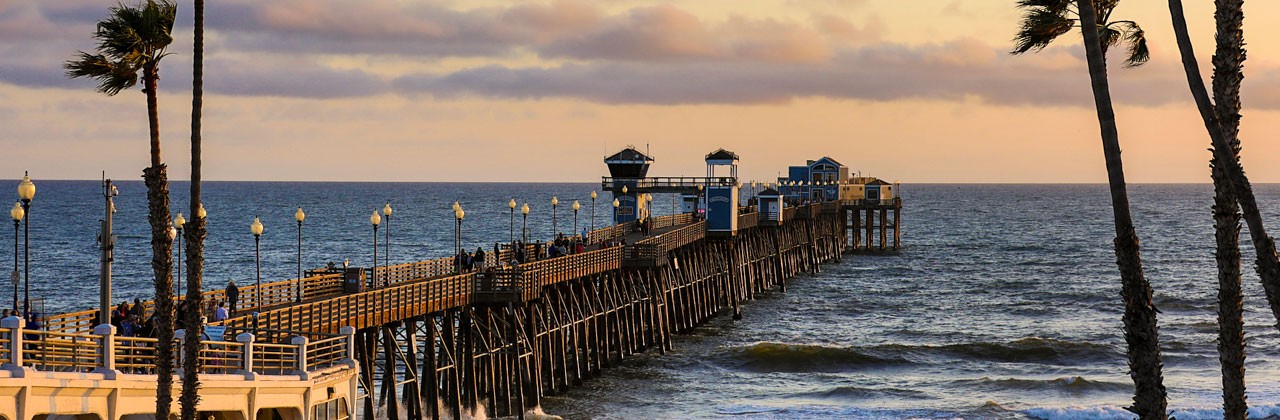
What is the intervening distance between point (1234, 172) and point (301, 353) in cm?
1359

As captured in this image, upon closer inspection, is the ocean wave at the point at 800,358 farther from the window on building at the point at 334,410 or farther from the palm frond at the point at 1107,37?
the palm frond at the point at 1107,37

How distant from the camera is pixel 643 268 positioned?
165 feet

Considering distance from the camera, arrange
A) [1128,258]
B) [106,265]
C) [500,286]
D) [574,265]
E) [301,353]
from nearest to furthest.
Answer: [1128,258]
[106,265]
[301,353]
[500,286]
[574,265]

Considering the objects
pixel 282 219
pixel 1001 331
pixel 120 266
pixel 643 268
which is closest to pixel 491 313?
pixel 643 268

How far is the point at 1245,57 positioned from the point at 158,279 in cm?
1339

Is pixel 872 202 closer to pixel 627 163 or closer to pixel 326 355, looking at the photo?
pixel 627 163

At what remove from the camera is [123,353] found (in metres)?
20.9

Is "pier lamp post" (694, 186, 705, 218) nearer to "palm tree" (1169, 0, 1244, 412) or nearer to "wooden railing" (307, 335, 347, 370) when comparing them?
"wooden railing" (307, 335, 347, 370)

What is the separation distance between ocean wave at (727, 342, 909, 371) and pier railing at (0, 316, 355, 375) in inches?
973

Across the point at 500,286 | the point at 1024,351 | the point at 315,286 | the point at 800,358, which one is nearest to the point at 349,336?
the point at 500,286

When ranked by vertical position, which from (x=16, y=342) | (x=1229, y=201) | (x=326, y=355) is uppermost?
(x=1229, y=201)

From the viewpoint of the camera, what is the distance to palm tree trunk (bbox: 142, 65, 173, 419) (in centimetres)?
1742

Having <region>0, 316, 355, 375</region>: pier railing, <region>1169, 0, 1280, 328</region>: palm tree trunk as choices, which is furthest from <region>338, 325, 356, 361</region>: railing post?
<region>1169, 0, 1280, 328</region>: palm tree trunk

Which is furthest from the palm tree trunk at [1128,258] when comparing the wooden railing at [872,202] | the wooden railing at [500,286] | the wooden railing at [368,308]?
the wooden railing at [872,202]
